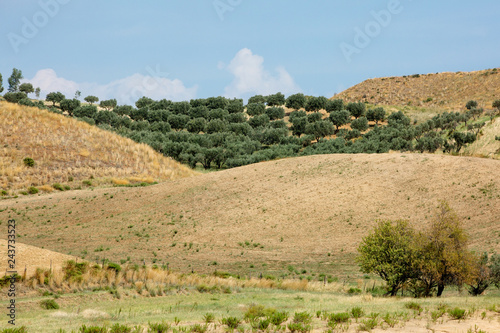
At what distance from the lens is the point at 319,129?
102 m

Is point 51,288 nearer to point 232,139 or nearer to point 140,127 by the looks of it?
point 232,139

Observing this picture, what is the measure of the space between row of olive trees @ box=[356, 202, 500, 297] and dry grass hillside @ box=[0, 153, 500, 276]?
25.1 feet


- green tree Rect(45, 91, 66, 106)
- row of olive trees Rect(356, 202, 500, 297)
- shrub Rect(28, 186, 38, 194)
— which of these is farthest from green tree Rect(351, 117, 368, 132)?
green tree Rect(45, 91, 66, 106)

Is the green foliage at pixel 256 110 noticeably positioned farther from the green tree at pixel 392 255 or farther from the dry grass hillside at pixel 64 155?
the green tree at pixel 392 255

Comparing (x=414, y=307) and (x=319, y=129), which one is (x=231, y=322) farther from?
(x=319, y=129)

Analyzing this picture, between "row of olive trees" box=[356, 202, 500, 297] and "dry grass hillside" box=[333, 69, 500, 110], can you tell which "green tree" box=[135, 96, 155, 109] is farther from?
"row of olive trees" box=[356, 202, 500, 297]

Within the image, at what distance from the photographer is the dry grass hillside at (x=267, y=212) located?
127 ft

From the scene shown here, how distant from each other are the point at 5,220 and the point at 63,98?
353 ft

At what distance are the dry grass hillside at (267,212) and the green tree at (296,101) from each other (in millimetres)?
73790

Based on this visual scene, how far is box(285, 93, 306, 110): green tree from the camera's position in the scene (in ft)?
435

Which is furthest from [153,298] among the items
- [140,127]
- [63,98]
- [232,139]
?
[63,98]

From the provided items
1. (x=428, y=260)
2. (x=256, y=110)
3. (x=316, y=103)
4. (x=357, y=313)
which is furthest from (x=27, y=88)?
(x=357, y=313)

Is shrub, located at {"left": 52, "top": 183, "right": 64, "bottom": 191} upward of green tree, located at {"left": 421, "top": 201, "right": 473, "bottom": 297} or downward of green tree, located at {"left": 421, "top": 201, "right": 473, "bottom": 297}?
upward

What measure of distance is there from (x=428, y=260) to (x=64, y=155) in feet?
174
